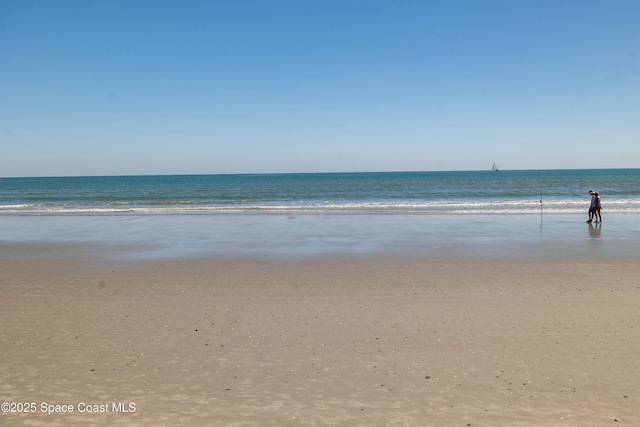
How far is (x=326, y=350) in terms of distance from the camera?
238 inches

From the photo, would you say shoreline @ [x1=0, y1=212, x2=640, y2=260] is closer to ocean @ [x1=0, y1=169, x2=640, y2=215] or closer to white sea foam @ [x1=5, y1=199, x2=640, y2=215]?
white sea foam @ [x1=5, y1=199, x2=640, y2=215]

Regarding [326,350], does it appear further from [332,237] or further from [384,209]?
[384,209]

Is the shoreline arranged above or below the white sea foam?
below

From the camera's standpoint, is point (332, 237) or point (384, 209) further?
point (384, 209)

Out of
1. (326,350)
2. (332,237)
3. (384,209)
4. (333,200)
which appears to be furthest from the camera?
(333,200)

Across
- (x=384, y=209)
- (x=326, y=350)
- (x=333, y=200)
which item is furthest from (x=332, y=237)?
(x=333, y=200)

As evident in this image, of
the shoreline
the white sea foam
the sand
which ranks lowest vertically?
the sand

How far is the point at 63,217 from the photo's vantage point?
27359 millimetres

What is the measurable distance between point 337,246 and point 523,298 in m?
7.19

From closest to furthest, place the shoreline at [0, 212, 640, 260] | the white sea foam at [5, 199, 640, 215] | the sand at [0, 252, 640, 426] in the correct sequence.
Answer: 1. the sand at [0, 252, 640, 426]
2. the shoreline at [0, 212, 640, 260]
3. the white sea foam at [5, 199, 640, 215]

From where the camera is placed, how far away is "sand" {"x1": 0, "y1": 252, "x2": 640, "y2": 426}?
461 cm

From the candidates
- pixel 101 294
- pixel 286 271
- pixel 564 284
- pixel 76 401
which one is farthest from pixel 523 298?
pixel 101 294

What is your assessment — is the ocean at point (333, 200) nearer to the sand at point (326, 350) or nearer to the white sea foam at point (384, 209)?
the white sea foam at point (384, 209)

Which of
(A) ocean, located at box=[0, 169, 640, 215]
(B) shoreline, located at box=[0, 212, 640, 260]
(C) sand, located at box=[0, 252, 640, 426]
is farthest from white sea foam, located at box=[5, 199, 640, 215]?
(C) sand, located at box=[0, 252, 640, 426]
